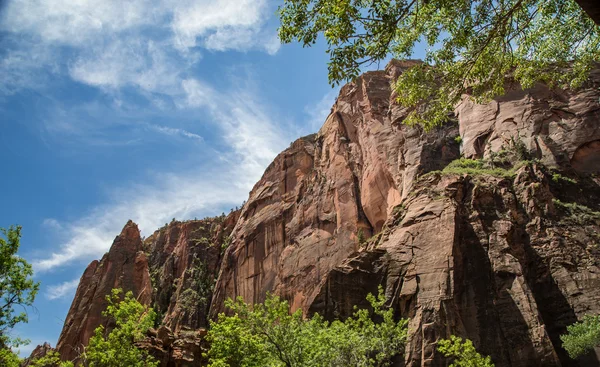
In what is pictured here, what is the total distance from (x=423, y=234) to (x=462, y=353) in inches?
485

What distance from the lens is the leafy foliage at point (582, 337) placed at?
32.0m

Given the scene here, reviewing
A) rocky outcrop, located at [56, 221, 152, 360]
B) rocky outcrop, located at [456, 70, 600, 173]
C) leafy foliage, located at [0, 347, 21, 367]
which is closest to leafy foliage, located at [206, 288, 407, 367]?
leafy foliage, located at [0, 347, 21, 367]

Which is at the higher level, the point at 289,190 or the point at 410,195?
the point at 289,190

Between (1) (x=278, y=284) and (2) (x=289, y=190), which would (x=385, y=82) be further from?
(1) (x=278, y=284)

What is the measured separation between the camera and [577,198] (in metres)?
44.4

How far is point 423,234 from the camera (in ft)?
138

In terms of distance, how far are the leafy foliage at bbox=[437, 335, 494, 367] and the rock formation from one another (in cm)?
120

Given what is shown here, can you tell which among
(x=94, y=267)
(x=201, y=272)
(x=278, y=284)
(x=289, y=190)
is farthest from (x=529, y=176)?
(x=94, y=267)

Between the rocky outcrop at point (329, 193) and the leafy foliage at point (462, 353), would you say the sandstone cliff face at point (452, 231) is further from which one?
the leafy foliage at point (462, 353)

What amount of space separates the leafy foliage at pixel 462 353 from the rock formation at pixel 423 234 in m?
1.20

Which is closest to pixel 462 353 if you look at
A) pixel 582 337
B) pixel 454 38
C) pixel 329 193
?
pixel 582 337

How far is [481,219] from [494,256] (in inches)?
155

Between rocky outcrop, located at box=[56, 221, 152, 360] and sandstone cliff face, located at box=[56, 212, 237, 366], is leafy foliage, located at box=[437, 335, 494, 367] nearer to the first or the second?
sandstone cliff face, located at box=[56, 212, 237, 366]

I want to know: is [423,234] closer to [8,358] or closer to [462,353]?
[462,353]
